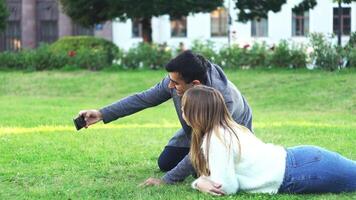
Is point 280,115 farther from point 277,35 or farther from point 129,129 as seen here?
point 277,35

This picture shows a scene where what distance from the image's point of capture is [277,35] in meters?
45.9

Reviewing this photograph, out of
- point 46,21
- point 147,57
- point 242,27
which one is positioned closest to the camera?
point 147,57

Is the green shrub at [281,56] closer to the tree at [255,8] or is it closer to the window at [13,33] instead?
the tree at [255,8]

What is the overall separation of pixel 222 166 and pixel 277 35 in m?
41.6

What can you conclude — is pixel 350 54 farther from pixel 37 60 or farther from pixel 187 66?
pixel 187 66

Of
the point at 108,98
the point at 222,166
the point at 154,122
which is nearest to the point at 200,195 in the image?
the point at 222,166

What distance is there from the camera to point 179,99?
5.59 meters

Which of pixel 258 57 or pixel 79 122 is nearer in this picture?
pixel 79 122

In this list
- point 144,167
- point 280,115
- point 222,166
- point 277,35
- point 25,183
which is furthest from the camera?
point 277,35

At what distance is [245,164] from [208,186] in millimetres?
321

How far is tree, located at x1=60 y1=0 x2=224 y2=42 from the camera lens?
25.9 meters

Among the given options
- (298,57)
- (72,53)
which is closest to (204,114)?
(298,57)

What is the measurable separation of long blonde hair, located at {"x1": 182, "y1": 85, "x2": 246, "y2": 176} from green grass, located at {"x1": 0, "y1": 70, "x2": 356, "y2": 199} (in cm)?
44

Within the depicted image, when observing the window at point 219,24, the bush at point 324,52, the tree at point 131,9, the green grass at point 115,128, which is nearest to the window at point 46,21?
the window at point 219,24
